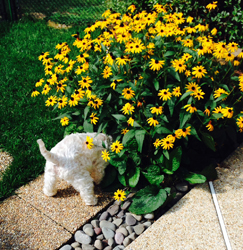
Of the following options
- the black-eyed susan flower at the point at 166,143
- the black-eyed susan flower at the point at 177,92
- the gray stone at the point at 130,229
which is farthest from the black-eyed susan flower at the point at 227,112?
the gray stone at the point at 130,229

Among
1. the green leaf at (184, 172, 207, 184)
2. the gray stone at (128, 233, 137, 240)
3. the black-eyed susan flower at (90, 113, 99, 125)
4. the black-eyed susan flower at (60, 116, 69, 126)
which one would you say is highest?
the black-eyed susan flower at (90, 113, 99, 125)

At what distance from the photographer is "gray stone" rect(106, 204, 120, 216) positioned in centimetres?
304

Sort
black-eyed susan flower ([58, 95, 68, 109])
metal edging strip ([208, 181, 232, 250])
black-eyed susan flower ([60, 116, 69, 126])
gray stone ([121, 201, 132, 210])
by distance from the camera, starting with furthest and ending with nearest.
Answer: black-eyed susan flower ([60, 116, 69, 126]) < black-eyed susan flower ([58, 95, 68, 109]) < gray stone ([121, 201, 132, 210]) < metal edging strip ([208, 181, 232, 250])

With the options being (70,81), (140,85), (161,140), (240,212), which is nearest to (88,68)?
(70,81)

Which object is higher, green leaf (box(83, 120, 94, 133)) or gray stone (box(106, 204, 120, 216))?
green leaf (box(83, 120, 94, 133))

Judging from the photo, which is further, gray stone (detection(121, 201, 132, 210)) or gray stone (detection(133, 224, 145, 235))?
gray stone (detection(121, 201, 132, 210))

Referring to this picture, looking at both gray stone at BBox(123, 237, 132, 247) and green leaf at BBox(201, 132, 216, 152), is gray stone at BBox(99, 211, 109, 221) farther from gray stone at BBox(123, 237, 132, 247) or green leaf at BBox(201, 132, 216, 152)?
green leaf at BBox(201, 132, 216, 152)

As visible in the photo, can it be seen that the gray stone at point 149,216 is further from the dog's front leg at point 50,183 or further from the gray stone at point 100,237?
the dog's front leg at point 50,183

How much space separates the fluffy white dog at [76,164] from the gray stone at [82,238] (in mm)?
302

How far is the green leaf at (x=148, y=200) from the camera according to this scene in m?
2.88

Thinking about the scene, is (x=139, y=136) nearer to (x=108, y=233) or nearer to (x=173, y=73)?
(x=173, y=73)

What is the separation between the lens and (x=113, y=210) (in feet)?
10.0

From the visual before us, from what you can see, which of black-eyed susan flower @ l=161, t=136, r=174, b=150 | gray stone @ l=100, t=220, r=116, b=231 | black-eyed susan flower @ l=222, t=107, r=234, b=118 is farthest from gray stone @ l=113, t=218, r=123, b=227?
black-eyed susan flower @ l=222, t=107, r=234, b=118

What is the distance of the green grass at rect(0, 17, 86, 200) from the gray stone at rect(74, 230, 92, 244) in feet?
2.71
